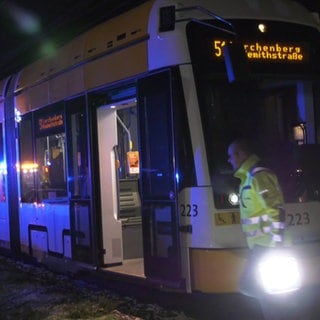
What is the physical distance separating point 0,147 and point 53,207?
2588mm

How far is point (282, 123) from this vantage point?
20.8 ft

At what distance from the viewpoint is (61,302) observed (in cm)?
737

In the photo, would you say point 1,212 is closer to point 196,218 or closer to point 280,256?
point 196,218

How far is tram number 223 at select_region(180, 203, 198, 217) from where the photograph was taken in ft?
19.2

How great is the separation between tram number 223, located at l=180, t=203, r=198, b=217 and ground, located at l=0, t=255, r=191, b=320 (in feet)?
3.78

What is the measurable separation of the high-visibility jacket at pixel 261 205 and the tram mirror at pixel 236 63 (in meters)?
0.82

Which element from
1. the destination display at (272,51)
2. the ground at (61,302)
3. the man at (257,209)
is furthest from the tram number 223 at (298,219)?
the destination display at (272,51)

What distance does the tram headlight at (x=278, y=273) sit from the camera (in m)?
4.86

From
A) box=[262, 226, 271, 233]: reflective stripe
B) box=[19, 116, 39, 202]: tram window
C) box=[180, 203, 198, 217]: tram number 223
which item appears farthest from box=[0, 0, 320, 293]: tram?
box=[19, 116, 39, 202]: tram window

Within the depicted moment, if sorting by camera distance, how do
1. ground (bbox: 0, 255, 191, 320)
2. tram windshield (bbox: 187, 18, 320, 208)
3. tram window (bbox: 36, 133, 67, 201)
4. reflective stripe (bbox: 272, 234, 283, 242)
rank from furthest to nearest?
tram window (bbox: 36, 133, 67, 201) → ground (bbox: 0, 255, 191, 320) → tram windshield (bbox: 187, 18, 320, 208) → reflective stripe (bbox: 272, 234, 283, 242)

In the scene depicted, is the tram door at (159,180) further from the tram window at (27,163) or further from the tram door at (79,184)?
the tram window at (27,163)

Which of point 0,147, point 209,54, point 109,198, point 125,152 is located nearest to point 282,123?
point 209,54

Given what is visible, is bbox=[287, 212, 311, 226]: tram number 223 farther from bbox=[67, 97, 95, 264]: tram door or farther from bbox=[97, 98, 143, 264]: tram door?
bbox=[67, 97, 95, 264]: tram door

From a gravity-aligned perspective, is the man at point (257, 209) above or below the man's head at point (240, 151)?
below
